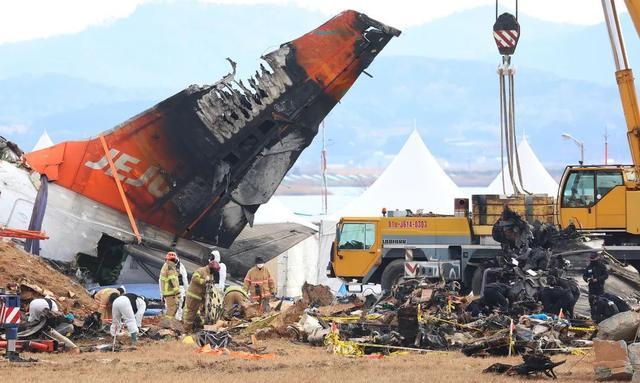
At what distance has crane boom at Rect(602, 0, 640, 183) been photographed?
897 inches

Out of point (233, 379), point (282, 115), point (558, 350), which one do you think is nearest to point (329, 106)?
point (282, 115)

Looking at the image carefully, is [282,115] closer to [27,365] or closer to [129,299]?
[129,299]

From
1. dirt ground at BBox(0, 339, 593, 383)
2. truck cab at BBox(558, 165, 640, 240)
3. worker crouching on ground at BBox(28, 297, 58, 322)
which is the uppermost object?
truck cab at BBox(558, 165, 640, 240)

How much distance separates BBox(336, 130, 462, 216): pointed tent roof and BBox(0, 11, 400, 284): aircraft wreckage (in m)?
13.5

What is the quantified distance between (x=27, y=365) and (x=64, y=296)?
299 inches

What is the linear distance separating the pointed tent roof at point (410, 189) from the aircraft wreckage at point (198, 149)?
44.2ft

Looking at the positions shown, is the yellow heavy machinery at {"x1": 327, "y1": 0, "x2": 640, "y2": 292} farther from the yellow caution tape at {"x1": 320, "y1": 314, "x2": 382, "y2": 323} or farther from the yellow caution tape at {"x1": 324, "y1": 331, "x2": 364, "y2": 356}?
the yellow caution tape at {"x1": 324, "y1": 331, "x2": 364, "y2": 356}

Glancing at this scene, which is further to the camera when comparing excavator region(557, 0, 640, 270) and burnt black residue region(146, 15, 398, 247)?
burnt black residue region(146, 15, 398, 247)

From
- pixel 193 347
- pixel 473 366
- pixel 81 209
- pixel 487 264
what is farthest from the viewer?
pixel 81 209

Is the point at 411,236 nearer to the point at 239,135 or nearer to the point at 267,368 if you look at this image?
the point at 239,135

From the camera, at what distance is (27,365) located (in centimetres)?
1609

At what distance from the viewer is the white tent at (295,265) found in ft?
120

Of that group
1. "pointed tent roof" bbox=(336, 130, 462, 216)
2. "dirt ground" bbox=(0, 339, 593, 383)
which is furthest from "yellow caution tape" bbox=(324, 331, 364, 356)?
"pointed tent roof" bbox=(336, 130, 462, 216)

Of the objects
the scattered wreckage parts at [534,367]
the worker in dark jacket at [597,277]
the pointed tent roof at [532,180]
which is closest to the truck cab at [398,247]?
the worker in dark jacket at [597,277]
